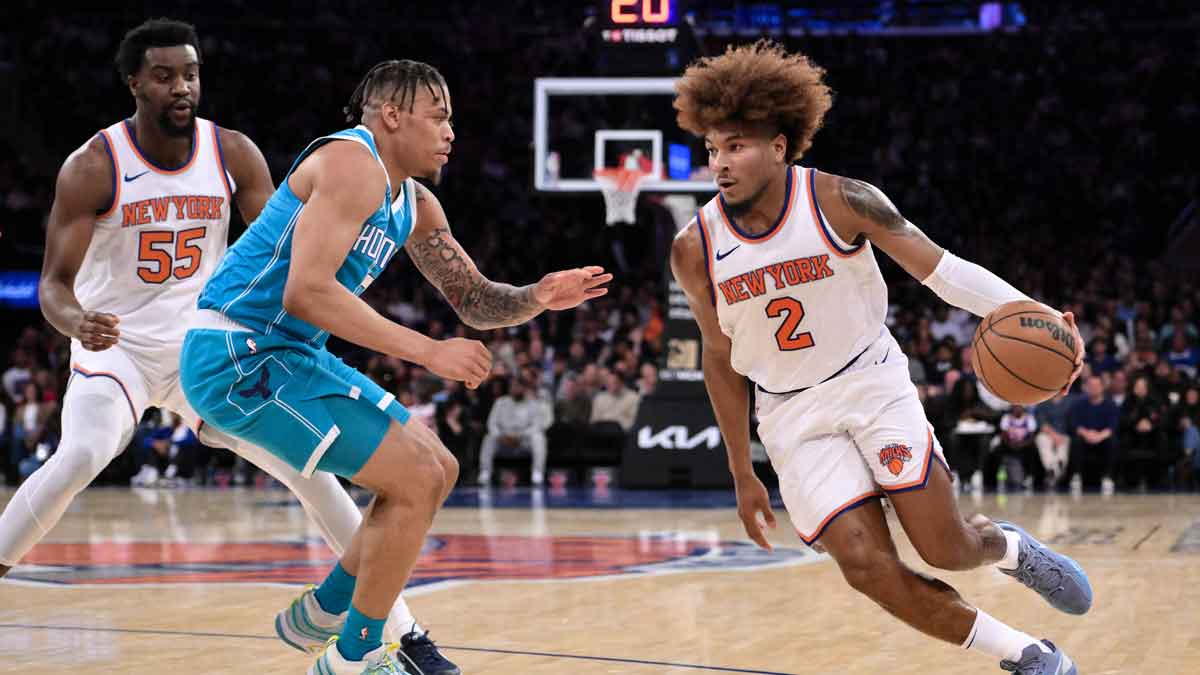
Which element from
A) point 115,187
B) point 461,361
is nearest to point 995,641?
point 461,361

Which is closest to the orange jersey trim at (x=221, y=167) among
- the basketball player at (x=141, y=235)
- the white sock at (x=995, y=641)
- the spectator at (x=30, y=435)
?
the basketball player at (x=141, y=235)

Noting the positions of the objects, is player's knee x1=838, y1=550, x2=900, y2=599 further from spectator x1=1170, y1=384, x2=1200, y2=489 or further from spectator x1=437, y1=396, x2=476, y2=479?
spectator x1=437, y1=396, x2=476, y2=479

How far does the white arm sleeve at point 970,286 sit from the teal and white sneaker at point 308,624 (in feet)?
6.69

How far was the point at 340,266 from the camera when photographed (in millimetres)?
4102

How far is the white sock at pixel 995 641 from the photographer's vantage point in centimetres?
418

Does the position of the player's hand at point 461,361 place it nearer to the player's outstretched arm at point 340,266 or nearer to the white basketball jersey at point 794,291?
the player's outstretched arm at point 340,266

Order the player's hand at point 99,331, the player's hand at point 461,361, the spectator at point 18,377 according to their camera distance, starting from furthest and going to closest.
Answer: the spectator at point 18,377
the player's hand at point 99,331
the player's hand at point 461,361

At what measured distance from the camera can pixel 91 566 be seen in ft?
26.0

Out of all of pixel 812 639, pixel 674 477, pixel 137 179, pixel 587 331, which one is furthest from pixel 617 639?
pixel 587 331

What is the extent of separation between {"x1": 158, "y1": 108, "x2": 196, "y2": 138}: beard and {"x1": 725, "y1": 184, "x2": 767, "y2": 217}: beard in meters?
2.10

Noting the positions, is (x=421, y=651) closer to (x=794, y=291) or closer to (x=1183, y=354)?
(x=794, y=291)

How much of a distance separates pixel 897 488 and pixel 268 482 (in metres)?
11.9

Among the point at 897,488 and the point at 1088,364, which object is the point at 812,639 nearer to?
the point at 897,488

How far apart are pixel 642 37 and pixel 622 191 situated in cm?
133
